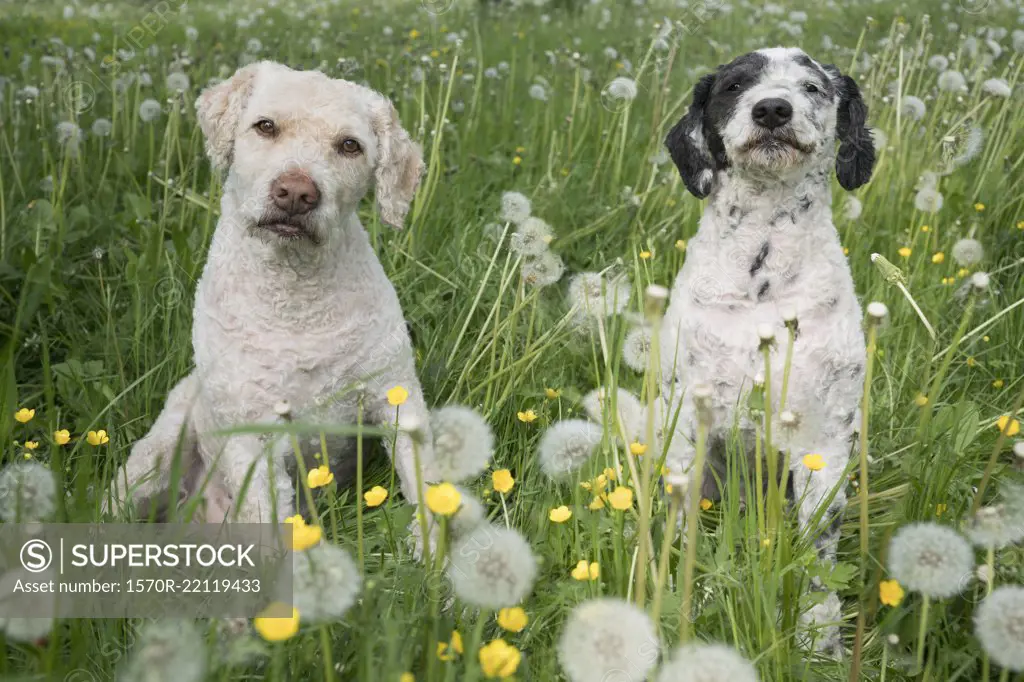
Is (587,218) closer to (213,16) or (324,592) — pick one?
(324,592)

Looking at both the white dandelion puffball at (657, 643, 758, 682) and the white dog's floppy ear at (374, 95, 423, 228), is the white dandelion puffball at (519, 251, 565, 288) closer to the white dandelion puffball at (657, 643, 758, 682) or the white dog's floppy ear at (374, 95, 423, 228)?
the white dog's floppy ear at (374, 95, 423, 228)

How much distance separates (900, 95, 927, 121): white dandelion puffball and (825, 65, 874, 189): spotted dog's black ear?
5.92 feet

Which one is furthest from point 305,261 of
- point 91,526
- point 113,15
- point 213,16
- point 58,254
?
point 213,16

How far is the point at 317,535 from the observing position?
1603mm

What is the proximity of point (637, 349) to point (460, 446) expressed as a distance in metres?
1.17

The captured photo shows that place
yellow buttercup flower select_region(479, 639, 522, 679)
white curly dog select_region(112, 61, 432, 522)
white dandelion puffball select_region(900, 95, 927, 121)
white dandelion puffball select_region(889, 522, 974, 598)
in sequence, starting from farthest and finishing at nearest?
white dandelion puffball select_region(900, 95, 927, 121) → white curly dog select_region(112, 61, 432, 522) → white dandelion puffball select_region(889, 522, 974, 598) → yellow buttercup flower select_region(479, 639, 522, 679)

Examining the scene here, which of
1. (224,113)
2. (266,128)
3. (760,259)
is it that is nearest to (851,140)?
(760,259)

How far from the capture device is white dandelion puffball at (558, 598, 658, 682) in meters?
1.67

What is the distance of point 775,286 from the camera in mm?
2896

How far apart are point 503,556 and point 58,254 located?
2.97 m

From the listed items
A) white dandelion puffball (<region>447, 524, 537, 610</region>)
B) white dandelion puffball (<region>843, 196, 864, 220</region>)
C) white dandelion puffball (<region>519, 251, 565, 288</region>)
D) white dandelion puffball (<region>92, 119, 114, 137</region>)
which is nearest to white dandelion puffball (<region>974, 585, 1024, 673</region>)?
white dandelion puffball (<region>447, 524, 537, 610</region>)

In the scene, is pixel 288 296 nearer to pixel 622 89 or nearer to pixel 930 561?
pixel 930 561

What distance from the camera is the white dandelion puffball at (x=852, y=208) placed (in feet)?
13.7

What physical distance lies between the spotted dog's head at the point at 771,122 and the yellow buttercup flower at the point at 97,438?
2041mm
